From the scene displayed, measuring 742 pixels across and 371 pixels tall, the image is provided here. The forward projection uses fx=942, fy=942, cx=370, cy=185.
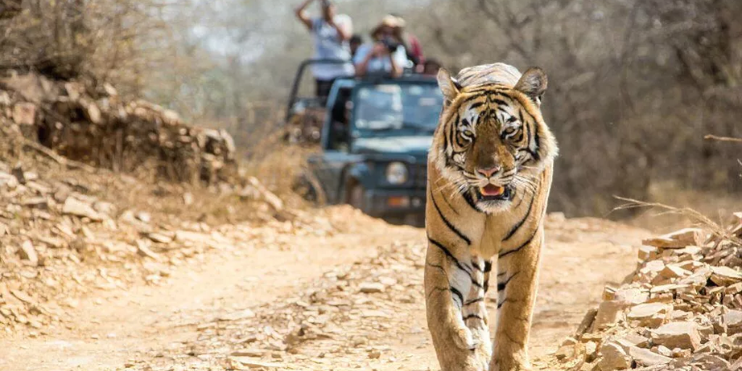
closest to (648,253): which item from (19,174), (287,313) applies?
(287,313)

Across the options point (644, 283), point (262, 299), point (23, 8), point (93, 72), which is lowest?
point (262, 299)

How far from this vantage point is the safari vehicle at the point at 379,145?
33.3 feet

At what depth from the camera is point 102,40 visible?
31.6 feet

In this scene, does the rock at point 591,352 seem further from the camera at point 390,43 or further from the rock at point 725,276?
the camera at point 390,43

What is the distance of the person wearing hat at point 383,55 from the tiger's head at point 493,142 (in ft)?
22.8

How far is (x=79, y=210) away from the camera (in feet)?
25.5

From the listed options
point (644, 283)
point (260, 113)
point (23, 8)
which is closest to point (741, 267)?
point (644, 283)

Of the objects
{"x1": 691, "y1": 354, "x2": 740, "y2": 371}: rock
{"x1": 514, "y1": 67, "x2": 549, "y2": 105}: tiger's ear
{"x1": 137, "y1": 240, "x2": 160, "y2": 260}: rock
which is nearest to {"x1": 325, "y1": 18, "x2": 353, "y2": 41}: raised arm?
{"x1": 137, "y1": 240, "x2": 160, "y2": 260}: rock

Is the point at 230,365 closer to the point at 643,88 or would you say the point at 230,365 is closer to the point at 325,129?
the point at 325,129

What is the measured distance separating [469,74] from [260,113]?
512 inches

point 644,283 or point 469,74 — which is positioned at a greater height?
point 469,74

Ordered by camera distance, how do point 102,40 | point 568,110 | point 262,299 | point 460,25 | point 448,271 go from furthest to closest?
point 460,25, point 568,110, point 102,40, point 262,299, point 448,271

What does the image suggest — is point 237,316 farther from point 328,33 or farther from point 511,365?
point 328,33

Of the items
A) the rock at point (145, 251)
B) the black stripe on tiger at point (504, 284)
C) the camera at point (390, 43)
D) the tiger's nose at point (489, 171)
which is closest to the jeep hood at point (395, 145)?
the camera at point (390, 43)
